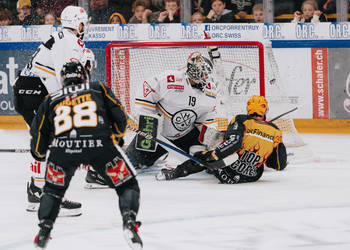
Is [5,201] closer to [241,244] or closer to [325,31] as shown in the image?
[241,244]

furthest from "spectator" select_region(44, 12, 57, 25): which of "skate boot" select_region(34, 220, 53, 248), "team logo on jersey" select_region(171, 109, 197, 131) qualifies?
"skate boot" select_region(34, 220, 53, 248)

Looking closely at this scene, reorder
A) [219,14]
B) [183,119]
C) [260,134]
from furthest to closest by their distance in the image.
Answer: [219,14]
[183,119]
[260,134]

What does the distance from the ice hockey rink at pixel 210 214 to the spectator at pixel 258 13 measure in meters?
1.96

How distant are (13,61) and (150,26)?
4.77ft

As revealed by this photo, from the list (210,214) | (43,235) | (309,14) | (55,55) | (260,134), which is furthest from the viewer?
(309,14)

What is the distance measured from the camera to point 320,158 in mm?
6363

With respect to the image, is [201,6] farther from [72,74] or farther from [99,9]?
[72,74]

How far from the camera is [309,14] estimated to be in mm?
7531

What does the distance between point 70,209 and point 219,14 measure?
3.74 metres

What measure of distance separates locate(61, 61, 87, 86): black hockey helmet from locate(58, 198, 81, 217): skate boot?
1.12 m

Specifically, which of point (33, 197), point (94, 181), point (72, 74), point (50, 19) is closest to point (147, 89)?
point (94, 181)

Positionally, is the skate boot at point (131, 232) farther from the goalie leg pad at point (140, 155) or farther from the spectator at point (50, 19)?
the spectator at point (50, 19)

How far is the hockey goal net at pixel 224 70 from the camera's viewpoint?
6.57m

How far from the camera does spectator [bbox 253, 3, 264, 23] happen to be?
761cm
